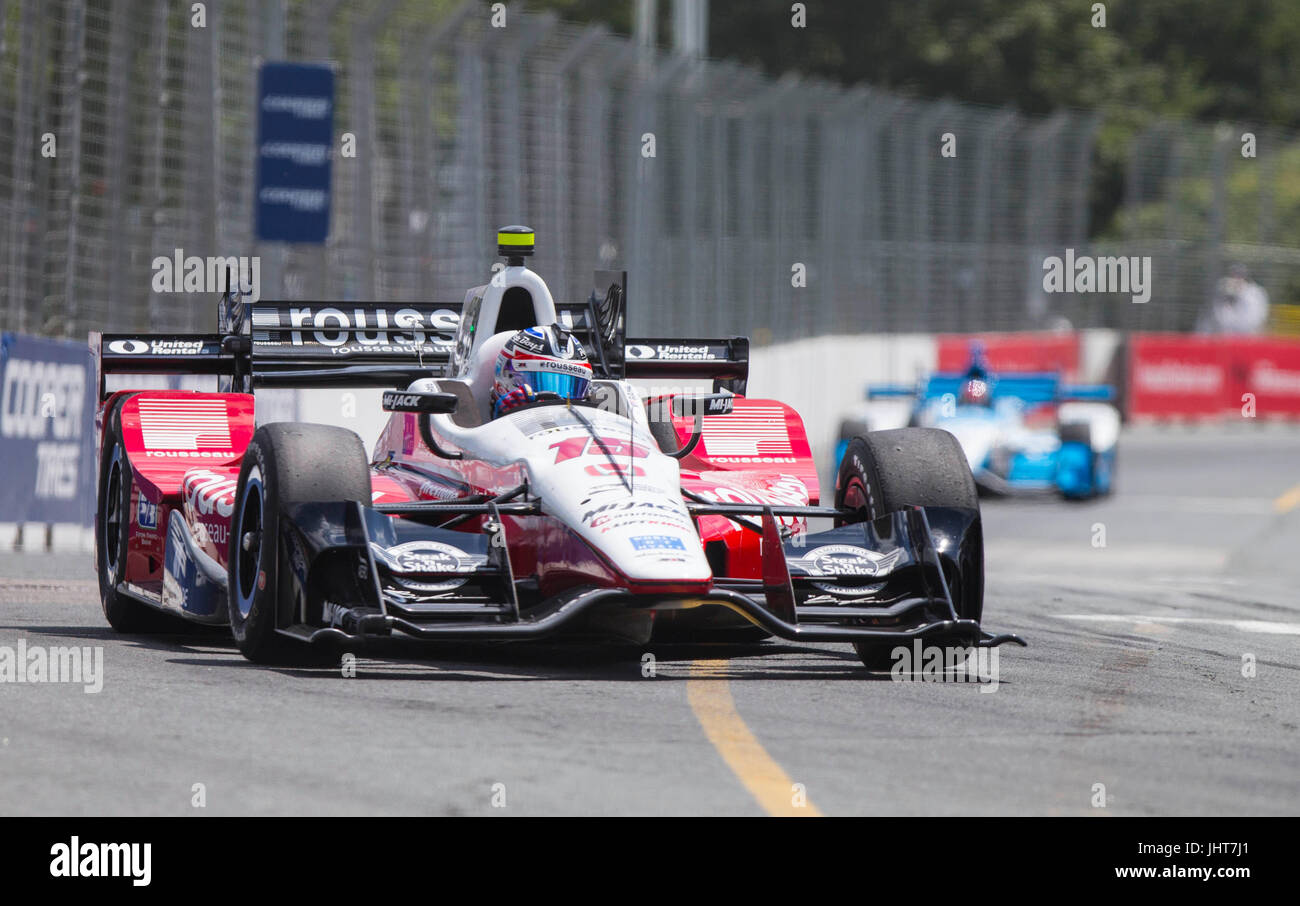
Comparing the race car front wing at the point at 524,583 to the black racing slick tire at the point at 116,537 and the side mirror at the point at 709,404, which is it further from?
the black racing slick tire at the point at 116,537

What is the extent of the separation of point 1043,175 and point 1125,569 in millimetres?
18873

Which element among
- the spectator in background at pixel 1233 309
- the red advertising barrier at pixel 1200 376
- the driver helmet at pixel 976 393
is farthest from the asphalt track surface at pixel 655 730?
the spectator in background at pixel 1233 309

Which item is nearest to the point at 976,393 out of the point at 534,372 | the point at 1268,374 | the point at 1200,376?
the point at 534,372

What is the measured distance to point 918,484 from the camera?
8.37 meters

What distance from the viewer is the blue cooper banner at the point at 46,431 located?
1334 centimetres

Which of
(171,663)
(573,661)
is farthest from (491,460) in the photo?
(171,663)

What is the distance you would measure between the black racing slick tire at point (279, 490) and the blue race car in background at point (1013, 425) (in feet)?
41.1

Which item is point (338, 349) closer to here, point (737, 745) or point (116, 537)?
A: point (116, 537)

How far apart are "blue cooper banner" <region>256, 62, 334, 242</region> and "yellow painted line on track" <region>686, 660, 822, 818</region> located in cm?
810

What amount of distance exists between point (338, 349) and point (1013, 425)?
449 inches

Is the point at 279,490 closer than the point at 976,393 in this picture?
Yes

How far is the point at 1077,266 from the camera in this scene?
33.2 metres

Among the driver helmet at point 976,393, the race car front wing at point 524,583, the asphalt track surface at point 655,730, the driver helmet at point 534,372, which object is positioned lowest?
the asphalt track surface at point 655,730
